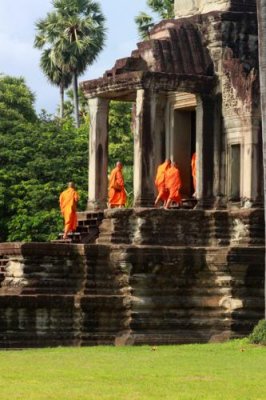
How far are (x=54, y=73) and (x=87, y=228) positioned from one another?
31214mm

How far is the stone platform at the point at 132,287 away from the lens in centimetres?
2472

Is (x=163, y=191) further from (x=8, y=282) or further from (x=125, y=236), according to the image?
(x=8, y=282)

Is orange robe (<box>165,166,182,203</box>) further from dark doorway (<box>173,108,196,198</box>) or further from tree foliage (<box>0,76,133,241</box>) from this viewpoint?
tree foliage (<box>0,76,133,241</box>)

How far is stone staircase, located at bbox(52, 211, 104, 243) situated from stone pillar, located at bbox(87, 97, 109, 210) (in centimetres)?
55

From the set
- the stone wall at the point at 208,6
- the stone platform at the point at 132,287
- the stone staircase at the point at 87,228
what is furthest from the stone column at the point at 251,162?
the stone staircase at the point at 87,228

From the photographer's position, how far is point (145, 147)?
87.8 feet

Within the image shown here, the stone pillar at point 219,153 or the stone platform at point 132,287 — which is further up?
the stone pillar at point 219,153

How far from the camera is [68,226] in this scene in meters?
27.6

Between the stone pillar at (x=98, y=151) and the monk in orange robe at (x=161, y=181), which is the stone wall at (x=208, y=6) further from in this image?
the monk in orange robe at (x=161, y=181)

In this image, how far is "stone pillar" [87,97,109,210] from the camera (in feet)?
92.5

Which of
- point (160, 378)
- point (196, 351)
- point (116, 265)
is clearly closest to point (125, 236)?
point (116, 265)

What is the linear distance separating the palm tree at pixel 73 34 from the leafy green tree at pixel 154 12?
5.79 m

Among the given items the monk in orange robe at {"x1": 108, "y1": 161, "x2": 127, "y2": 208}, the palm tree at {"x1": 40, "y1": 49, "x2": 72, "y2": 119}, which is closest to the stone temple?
the monk in orange robe at {"x1": 108, "y1": 161, "x2": 127, "y2": 208}

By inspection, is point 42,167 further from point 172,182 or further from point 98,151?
point 172,182
